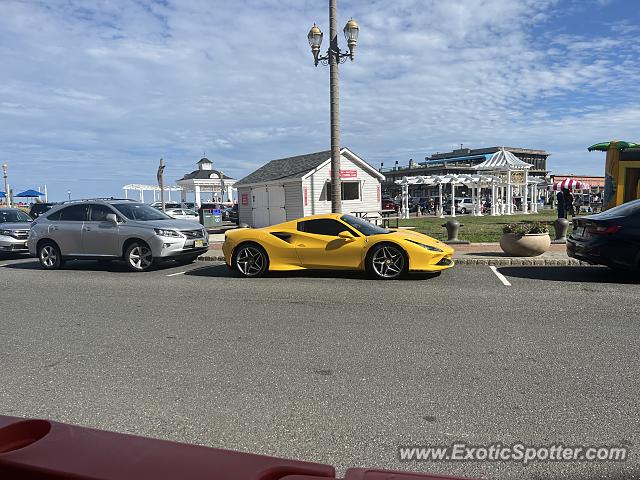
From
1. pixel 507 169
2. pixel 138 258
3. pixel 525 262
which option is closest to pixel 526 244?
pixel 525 262

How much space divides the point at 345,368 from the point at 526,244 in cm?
855

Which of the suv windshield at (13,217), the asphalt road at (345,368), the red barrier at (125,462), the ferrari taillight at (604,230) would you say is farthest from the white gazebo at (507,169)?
the red barrier at (125,462)

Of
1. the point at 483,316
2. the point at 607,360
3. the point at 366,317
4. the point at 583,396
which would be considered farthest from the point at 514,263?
the point at 583,396

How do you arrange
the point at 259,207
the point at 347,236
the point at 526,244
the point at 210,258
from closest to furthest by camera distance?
the point at 347,236
the point at 526,244
the point at 210,258
the point at 259,207

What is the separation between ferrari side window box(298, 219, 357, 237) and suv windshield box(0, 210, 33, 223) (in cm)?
1154

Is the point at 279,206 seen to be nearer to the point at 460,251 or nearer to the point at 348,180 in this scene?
the point at 348,180

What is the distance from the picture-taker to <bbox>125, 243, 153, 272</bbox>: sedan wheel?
11789mm

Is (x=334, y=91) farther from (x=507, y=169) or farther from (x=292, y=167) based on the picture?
(x=507, y=169)

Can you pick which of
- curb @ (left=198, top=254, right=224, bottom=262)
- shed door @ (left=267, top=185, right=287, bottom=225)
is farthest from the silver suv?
shed door @ (left=267, top=185, right=287, bottom=225)

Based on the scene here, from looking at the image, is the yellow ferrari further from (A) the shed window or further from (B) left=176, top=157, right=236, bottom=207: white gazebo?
(B) left=176, top=157, right=236, bottom=207: white gazebo

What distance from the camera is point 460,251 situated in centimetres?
1362

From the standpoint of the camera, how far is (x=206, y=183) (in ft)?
167

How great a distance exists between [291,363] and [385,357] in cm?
93

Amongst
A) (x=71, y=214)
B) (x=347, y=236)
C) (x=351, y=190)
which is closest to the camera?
(x=347, y=236)
